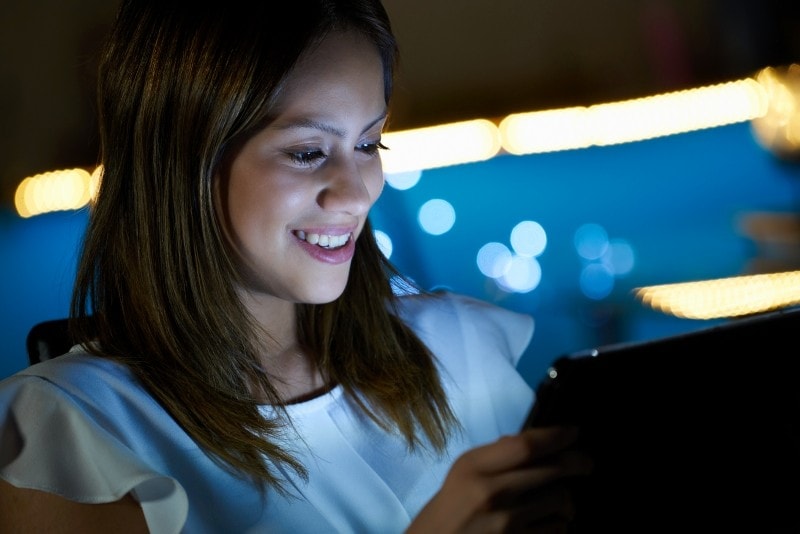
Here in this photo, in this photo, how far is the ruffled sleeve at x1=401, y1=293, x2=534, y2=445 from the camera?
125cm

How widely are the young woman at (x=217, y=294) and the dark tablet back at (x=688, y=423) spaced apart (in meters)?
0.32

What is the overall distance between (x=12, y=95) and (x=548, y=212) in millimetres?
1308

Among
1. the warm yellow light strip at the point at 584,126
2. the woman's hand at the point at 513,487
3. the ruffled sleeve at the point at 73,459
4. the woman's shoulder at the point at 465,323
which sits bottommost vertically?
the woman's hand at the point at 513,487

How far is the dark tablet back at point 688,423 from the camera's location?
64 centimetres

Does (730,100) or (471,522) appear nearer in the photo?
(471,522)

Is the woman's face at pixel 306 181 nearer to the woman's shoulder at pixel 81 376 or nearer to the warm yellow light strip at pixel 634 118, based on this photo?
the woman's shoulder at pixel 81 376

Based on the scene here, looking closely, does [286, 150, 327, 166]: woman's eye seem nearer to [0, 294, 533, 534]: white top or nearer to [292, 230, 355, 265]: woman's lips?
[292, 230, 355, 265]: woman's lips

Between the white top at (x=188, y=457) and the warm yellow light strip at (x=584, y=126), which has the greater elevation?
the warm yellow light strip at (x=584, y=126)

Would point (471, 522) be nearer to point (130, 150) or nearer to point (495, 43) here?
point (130, 150)

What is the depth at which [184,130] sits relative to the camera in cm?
99

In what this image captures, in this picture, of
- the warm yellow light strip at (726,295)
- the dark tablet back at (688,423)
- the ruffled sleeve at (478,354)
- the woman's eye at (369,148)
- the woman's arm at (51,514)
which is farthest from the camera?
the warm yellow light strip at (726,295)

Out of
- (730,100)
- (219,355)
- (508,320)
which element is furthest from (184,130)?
(730,100)

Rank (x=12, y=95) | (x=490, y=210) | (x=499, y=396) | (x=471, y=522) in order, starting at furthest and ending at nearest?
(x=490, y=210), (x=12, y=95), (x=499, y=396), (x=471, y=522)

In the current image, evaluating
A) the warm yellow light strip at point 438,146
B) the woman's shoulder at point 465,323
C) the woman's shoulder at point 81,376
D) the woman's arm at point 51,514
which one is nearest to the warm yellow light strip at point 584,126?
the warm yellow light strip at point 438,146
